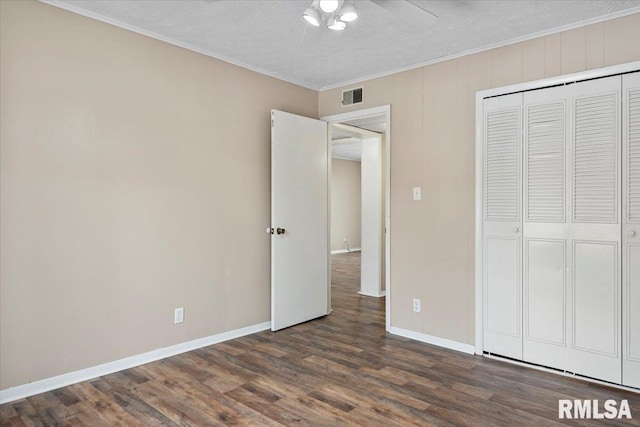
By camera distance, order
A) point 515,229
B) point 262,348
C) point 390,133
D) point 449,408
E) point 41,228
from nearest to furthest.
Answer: point 449,408 → point 41,228 → point 515,229 → point 262,348 → point 390,133

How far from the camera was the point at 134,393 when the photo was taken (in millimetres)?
2588

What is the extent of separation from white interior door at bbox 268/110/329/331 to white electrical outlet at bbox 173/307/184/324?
0.87 metres

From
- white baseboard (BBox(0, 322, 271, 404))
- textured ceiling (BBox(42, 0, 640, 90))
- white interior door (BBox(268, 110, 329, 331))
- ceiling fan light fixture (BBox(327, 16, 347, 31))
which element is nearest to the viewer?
ceiling fan light fixture (BBox(327, 16, 347, 31))

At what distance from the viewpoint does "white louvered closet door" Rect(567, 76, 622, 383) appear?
269 cm

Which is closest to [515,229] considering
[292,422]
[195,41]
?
[292,422]

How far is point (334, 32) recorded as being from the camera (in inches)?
118

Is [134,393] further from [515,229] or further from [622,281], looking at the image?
[622,281]

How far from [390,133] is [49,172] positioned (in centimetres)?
282

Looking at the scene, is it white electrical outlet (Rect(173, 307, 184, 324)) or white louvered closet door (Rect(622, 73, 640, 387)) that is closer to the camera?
white louvered closet door (Rect(622, 73, 640, 387))

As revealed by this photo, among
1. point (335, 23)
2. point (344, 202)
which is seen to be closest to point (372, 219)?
point (335, 23)

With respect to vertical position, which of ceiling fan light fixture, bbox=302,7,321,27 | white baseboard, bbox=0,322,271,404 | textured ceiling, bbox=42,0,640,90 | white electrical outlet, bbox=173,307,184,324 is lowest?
white baseboard, bbox=0,322,271,404

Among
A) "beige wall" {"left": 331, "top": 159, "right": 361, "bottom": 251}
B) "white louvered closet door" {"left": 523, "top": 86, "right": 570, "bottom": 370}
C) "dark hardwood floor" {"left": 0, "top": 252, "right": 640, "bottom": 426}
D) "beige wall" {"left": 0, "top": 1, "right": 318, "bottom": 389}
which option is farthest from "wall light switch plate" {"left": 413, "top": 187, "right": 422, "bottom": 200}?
"beige wall" {"left": 331, "top": 159, "right": 361, "bottom": 251}

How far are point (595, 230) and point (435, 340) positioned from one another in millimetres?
1558

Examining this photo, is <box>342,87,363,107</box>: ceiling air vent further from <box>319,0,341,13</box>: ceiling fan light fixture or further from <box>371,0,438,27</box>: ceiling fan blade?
<box>319,0,341,13</box>: ceiling fan light fixture
